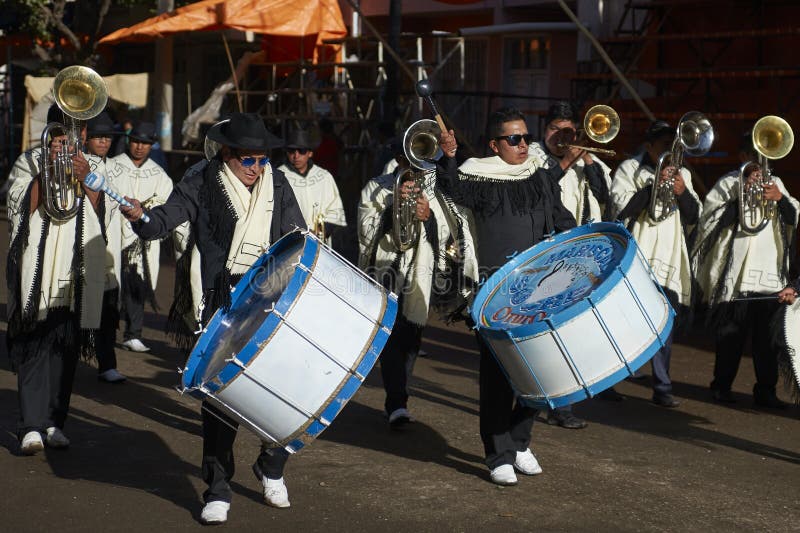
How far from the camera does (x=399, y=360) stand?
7.03 m

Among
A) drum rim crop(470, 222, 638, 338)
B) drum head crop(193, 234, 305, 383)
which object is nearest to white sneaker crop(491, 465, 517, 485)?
drum rim crop(470, 222, 638, 338)

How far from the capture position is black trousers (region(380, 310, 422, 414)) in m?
6.96

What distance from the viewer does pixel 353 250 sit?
12.4 m

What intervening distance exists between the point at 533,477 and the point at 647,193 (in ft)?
8.24

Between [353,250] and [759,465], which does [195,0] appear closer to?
[353,250]

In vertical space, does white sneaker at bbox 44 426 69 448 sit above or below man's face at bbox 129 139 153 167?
below

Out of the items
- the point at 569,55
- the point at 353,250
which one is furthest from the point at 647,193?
the point at 569,55

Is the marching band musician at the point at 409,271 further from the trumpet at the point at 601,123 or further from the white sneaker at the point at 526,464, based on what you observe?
the trumpet at the point at 601,123

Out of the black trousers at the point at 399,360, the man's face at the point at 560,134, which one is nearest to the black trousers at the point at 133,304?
the black trousers at the point at 399,360

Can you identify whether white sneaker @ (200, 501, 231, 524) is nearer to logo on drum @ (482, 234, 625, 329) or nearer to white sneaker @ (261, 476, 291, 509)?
white sneaker @ (261, 476, 291, 509)

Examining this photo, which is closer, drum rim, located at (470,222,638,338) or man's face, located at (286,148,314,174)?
drum rim, located at (470,222,638,338)

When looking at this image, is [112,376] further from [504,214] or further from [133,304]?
[504,214]

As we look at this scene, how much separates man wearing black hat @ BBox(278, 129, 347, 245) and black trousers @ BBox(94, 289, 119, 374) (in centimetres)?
220

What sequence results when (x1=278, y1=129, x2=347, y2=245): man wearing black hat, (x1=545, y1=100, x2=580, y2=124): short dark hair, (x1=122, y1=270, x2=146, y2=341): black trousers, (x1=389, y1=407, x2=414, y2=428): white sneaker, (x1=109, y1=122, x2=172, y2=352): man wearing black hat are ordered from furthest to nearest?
(x1=278, y1=129, x2=347, y2=245): man wearing black hat, (x1=122, y1=270, x2=146, y2=341): black trousers, (x1=109, y1=122, x2=172, y2=352): man wearing black hat, (x1=545, y1=100, x2=580, y2=124): short dark hair, (x1=389, y1=407, x2=414, y2=428): white sneaker
